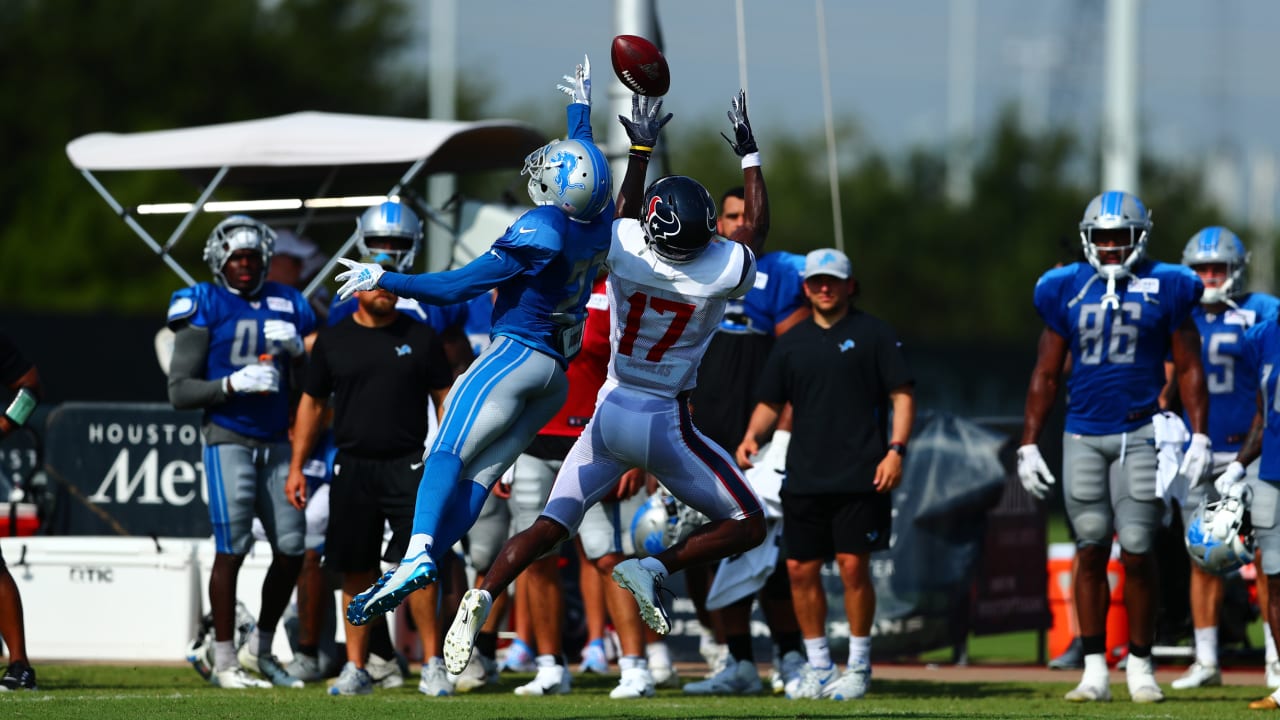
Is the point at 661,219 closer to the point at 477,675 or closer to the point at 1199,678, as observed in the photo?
the point at 477,675

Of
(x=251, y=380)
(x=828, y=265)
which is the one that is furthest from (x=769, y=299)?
(x=251, y=380)

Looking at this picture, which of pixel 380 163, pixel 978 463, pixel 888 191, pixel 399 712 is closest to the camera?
pixel 399 712

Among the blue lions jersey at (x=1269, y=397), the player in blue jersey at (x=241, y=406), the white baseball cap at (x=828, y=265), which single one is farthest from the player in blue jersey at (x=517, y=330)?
the blue lions jersey at (x=1269, y=397)

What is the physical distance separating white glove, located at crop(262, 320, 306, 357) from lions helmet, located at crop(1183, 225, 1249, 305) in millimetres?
4710

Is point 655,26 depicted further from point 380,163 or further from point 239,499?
point 239,499

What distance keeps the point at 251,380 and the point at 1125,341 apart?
409 cm

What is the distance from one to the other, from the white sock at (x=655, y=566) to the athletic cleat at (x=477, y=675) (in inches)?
72.7

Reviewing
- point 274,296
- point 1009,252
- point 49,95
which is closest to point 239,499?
point 274,296

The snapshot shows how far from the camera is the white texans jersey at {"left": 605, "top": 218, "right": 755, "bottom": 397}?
23.1ft

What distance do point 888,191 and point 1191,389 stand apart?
39.6m

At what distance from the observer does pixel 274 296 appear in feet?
29.5

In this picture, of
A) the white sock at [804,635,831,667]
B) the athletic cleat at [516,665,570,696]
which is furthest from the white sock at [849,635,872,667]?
the athletic cleat at [516,665,570,696]

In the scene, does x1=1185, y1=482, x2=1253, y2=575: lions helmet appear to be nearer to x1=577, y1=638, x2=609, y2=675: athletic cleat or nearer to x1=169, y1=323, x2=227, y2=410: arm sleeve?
x1=577, y1=638, x2=609, y2=675: athletic cleat

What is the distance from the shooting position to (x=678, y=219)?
6930mm
